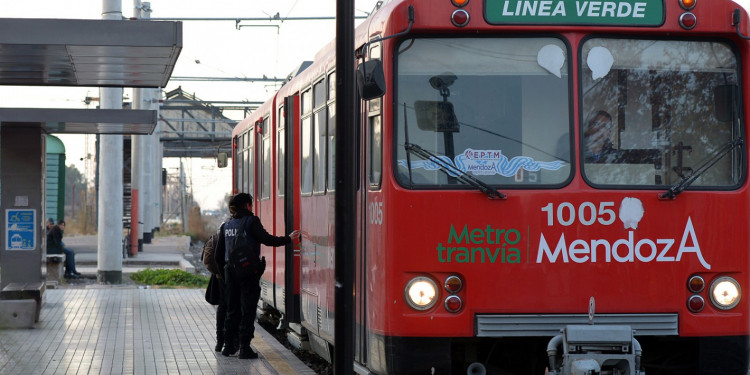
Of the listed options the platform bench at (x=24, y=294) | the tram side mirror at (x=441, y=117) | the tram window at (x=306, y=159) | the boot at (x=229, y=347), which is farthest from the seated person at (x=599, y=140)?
the platform bench at (x=24, y=294)

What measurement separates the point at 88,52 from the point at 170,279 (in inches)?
659

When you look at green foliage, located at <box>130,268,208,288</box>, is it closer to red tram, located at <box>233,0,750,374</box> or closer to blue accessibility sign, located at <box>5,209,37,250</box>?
blue accessibility sign, located at <box>5,209,37,250</box>

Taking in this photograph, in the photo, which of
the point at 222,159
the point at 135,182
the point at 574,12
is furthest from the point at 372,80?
the point at 135,182

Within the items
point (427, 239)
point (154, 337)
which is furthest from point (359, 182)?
point (154, 337)

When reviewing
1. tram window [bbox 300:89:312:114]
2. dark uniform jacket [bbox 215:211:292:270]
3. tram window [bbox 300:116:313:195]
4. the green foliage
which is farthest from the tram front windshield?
the green foliage

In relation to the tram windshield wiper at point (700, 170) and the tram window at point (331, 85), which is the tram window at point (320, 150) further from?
the tram windshield wiper at point (700, 170)

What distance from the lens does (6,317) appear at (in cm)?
422

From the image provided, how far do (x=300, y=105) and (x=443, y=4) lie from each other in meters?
3.88

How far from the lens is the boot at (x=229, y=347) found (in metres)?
11.5

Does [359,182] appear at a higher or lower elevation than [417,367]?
higher

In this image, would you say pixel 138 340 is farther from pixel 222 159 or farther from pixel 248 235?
pixel 222 159

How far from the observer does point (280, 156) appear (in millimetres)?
12055

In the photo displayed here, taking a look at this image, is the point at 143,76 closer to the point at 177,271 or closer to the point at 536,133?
the point at 536,133

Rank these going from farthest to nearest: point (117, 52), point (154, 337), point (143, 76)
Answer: point (154, 337) → point (143, 76) → point (117, 52)
